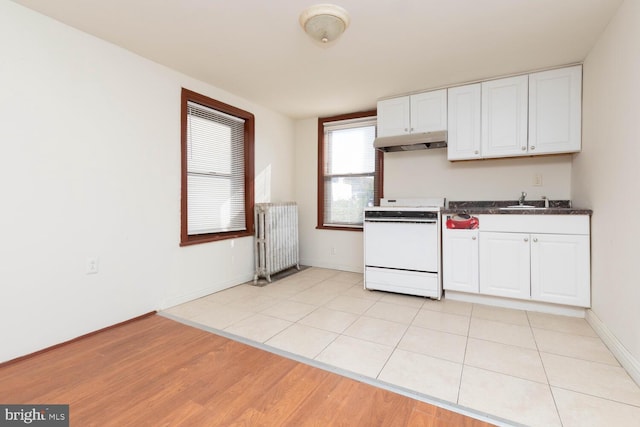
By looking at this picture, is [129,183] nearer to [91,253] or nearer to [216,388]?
[91,253]

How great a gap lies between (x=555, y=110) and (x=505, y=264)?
152 centimetres

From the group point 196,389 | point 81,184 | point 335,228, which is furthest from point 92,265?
point 335,228

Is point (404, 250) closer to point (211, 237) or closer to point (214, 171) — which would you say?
point (211, 237)

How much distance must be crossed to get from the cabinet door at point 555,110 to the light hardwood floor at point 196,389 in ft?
8.65

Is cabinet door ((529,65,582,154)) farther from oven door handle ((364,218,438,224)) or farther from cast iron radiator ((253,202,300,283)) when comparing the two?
cast iron radiator ((253,202,300,283))

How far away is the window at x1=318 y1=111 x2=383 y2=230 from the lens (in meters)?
4.22

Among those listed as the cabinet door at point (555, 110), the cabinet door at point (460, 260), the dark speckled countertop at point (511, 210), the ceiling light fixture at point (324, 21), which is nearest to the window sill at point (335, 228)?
the dark speckled countertop at point (511, 210)

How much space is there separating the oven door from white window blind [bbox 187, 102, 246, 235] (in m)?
1.66

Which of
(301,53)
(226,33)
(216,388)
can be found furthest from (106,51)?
(216,388)

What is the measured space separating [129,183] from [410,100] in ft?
9.89

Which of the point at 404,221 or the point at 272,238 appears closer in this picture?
the point at 404,221

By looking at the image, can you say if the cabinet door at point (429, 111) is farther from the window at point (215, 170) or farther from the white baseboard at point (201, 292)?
the white baseboard at point (201, 292)

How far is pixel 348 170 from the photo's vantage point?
14.4 feet

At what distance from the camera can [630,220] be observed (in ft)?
5.92
